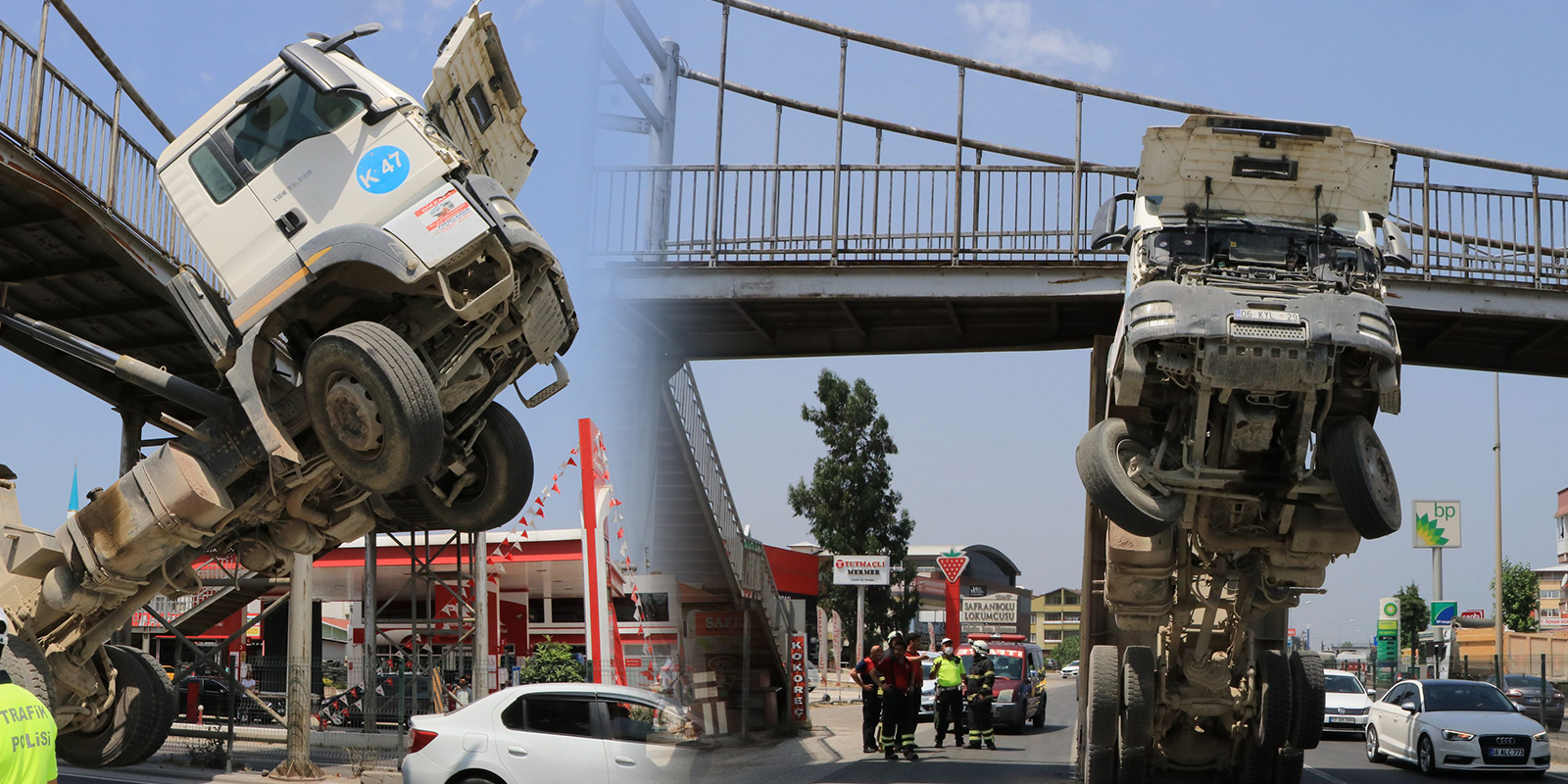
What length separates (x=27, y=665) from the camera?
10.1 meters

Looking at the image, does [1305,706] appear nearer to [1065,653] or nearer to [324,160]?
[324,160]

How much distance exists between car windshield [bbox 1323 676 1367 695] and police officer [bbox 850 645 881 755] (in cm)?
1190

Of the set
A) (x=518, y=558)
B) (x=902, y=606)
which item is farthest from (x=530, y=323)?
(x=902, y=606)

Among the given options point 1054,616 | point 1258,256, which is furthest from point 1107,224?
point 1054,616

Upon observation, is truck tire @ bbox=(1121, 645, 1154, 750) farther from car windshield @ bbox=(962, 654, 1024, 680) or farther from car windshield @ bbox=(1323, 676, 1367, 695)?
car windshield @ bbox=(1323, 676, 1367, 695)

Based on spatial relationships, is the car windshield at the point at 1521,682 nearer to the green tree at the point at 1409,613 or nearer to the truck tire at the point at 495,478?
Result: the truck tire at the point at 495,478

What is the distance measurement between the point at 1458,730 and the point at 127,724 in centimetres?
1610

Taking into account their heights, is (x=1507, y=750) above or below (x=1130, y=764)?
below

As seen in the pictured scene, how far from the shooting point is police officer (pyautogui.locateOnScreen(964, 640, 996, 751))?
759 inches

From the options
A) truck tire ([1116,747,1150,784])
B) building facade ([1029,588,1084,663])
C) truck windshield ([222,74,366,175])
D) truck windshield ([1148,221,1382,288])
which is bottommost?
building facade ([1029,588,1084,663])

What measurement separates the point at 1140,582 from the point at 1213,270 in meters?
2.75

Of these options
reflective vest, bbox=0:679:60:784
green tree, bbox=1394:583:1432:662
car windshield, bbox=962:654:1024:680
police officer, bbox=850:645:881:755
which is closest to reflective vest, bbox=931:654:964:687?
police officer, bbox=850:645:881:755

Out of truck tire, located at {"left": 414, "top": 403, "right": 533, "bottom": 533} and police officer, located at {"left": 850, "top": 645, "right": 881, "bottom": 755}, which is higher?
truck tire, located at {"left": 414, "top": 403, "right": 533, "bottom": 533}

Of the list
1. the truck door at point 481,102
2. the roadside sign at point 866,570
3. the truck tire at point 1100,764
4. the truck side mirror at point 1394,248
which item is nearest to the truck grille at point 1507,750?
the truck tire at point 1100,764
